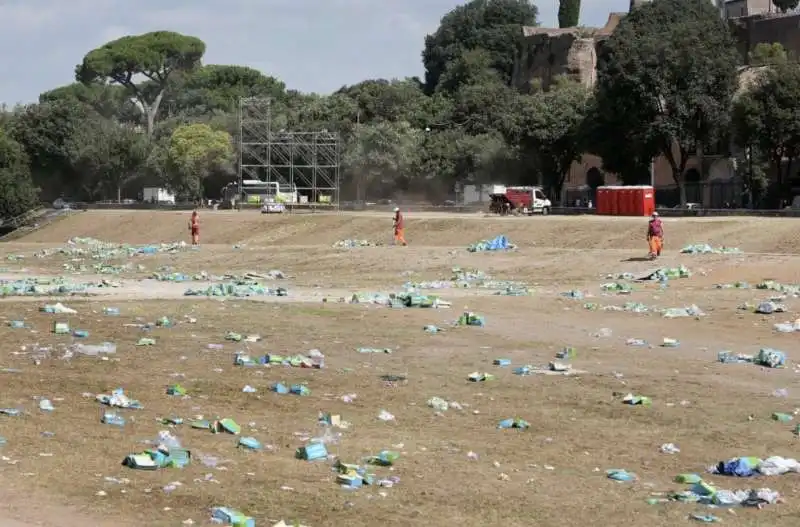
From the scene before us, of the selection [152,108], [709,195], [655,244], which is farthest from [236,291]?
[152,108]

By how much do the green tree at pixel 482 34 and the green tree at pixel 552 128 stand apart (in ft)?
179

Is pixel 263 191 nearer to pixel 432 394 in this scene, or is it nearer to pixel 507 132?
pixel 507 132

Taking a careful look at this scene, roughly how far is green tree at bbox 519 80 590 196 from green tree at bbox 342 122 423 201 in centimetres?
1613

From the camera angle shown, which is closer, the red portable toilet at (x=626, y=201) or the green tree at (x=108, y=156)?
the red portable toilet at (x=626, y=201)

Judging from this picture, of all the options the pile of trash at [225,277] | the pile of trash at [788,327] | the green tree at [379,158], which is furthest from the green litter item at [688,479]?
the green tree at [379,158]

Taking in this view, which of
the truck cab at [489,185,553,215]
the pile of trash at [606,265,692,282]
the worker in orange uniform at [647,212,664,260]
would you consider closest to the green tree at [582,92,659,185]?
the truck cab at [489,185,553,215]

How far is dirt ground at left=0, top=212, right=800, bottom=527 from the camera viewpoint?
34.9ft

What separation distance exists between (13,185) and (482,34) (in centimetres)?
7295

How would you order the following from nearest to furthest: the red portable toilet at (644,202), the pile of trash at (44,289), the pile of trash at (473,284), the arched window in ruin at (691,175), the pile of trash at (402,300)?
the pile of trash at (402,300), the pile of trash at (44,289), the pile of trash at (473,284), the red portable toilet at (644,202), the arched window in ruin at (691,175)

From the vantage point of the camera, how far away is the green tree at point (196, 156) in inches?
4336

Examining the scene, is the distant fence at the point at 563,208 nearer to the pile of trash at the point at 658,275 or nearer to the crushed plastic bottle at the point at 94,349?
the pile of trash at the point at 658,275

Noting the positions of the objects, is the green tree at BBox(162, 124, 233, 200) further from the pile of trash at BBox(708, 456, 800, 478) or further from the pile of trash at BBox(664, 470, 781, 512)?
the pile of trash at BBox(664, 470, 781, 512)

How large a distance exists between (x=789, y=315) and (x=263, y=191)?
75.7 metres

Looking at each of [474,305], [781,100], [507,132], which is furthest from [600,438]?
[507,132]
